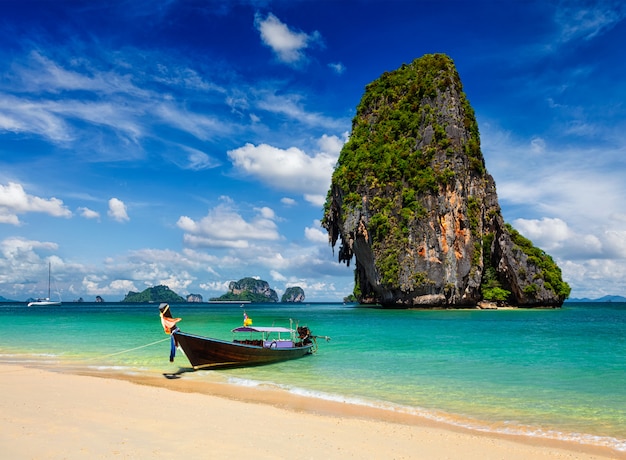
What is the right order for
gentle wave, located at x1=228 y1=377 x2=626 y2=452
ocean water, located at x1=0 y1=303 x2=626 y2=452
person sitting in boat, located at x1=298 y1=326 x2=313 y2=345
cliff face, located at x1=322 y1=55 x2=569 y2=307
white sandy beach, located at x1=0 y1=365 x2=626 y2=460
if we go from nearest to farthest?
white sandy beach, located at x1=0 y1=365 x2=626 y2=460 < gentle wave, located at x1=228 y1=377 x2=626 y2=452 < ocean water, located at x1=0 y1=303 x2=626 y2=452 < person sitting in boat, located at x1=298 y1=326 x2=313 y2=345 < cliff face, located at x1=322 y1=55 x2=569 y2=307

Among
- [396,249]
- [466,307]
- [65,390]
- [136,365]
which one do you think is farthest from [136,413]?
[466,307]

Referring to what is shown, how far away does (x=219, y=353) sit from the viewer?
590 inches

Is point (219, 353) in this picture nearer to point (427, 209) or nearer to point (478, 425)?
point (478, 425)

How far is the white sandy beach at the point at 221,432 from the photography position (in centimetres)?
643

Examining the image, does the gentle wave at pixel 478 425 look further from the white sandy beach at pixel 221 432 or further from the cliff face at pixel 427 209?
the cliff face at pixel 427 209

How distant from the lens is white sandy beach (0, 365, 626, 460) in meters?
6.43

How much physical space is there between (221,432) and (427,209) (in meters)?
47.3

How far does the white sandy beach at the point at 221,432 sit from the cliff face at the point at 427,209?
42.8 meters

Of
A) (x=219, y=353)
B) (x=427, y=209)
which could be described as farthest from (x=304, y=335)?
(x=427, y=209)

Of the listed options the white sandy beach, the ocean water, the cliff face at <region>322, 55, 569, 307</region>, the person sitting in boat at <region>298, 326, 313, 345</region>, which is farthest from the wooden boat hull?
the cliff face at <region>322, 55, 569, 307</region>

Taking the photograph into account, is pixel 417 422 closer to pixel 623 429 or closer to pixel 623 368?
pixel 623 429

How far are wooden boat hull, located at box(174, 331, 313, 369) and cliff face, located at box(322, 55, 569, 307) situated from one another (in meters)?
36.6

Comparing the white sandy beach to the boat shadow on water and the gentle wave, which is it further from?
the boat shadow on water

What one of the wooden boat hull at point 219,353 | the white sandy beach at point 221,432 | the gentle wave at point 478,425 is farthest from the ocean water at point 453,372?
the white sandy beach at point 221,432
